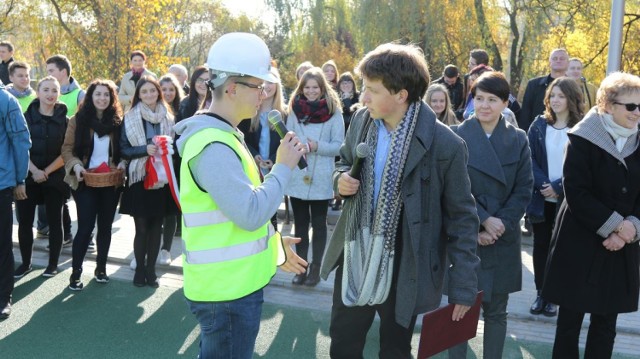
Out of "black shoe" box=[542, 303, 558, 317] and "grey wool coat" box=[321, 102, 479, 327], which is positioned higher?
"grey wool coat" box=[321, 102, 479, 327]

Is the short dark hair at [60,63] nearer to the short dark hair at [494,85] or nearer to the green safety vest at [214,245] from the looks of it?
the short dark hair at [494,85]

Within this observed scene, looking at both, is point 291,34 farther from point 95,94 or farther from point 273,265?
point 273,265

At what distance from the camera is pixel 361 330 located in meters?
3.29

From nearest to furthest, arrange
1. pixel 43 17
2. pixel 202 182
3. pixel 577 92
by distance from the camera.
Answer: pixel 202 182 → pixel 577 92 → pixel 43 17

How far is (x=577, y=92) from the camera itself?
5500mm

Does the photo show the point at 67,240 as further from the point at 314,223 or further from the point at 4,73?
the point at 4,73

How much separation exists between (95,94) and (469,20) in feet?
56.8

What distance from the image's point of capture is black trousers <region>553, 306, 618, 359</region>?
3984 mm

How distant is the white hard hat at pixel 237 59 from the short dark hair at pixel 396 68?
22.9 inches

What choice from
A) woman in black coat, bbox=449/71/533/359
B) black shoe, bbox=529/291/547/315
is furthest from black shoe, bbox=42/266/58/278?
black shoe, bbox=529/291/547/315

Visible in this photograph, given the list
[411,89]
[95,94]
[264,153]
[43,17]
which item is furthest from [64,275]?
[43,17]

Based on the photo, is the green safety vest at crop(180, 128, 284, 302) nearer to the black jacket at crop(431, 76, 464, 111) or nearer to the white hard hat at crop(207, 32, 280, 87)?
the white hard hat at crop(207, 32, 280, 87)

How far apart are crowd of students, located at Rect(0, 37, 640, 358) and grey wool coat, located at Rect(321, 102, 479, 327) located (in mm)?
69

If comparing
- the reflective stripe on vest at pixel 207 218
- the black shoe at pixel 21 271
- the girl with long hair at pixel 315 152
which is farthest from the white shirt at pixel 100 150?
the reflective stripe on vest at pixel 207 218
